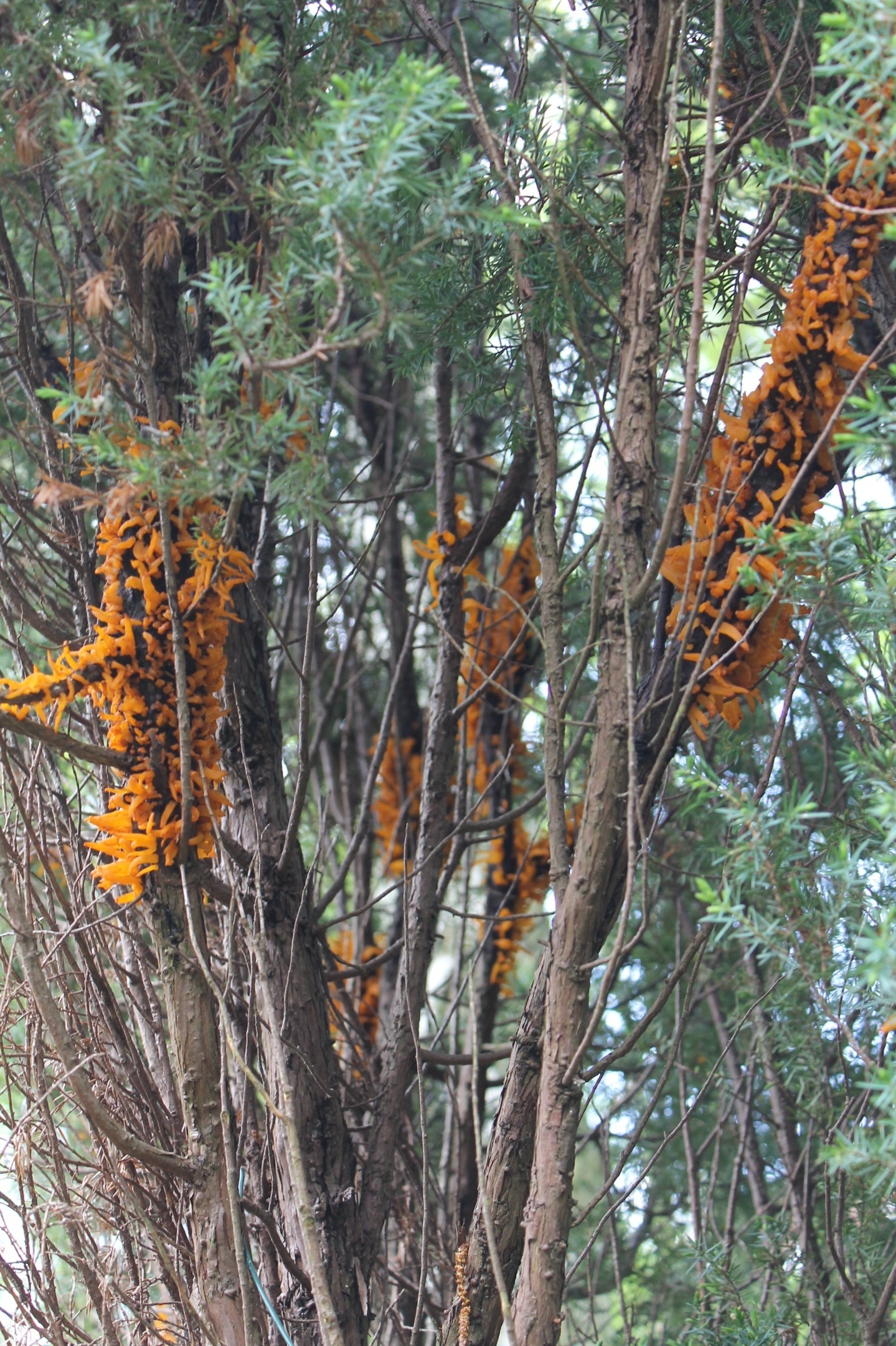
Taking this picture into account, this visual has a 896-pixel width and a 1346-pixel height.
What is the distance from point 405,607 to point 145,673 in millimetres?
731

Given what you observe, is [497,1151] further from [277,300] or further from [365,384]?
[365,384]

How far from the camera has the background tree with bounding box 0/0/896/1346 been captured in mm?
917

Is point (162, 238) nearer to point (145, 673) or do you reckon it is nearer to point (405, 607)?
point (145, 673)

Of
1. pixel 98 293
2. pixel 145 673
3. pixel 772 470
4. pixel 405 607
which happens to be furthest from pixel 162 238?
pixel 405 607

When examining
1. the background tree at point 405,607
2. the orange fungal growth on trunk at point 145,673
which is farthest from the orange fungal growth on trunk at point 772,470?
the orange fungal growth on trunk at point 145,673

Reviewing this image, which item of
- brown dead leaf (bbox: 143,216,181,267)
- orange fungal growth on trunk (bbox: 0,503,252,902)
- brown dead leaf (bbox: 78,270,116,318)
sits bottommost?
orange fungal growth on trunk (bbox: 0,503,252,902)

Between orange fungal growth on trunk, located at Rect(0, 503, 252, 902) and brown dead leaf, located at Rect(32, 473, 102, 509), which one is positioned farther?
orange fungal growth on trunk, located at Rect(0, 503, 252, 902)

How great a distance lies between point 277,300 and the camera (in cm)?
102

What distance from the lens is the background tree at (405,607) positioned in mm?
917

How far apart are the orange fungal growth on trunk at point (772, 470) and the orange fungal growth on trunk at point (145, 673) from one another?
45 cm

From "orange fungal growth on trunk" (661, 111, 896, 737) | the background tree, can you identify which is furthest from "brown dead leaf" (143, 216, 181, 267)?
"orange fungal growth on trunk" (661, 111, 896, 737)

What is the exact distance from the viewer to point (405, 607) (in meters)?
1.77

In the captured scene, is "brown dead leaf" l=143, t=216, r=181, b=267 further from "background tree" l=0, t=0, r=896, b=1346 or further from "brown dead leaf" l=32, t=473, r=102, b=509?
"brown dead leaf" l=32, t=473, r=102, b=509

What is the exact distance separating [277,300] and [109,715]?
427 mm
